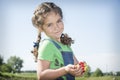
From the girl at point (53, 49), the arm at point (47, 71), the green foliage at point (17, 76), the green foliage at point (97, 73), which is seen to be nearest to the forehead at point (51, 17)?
the girl at point (53, 49)

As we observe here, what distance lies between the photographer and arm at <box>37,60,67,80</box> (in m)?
0.81

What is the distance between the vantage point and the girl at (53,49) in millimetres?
812

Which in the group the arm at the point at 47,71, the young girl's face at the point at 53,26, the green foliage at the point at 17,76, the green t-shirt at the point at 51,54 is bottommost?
the green foliage at the point at 17,76

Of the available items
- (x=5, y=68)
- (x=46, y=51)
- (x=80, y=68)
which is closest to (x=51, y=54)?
(x=46, y=51)

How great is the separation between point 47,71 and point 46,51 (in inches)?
3.2

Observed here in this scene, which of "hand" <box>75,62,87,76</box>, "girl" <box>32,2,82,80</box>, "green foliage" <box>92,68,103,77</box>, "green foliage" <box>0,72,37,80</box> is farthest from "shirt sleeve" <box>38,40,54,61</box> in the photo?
"green foliage" <box>92,68,103,77</box>

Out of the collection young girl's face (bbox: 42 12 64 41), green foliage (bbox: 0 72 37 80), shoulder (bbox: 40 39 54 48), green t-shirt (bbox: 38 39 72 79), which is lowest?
green foliage (bbox: 0 72 37 80)

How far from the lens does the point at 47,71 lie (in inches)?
31.7

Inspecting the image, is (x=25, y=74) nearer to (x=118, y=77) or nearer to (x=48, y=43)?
(x=48, y=43)

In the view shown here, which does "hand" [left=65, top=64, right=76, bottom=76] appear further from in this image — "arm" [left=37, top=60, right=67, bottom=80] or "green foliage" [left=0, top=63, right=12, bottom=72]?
→ "green foliage" [left=0, top=63, right=12, bottom=72]

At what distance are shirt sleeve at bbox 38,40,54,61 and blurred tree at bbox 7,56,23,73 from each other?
0.42 m

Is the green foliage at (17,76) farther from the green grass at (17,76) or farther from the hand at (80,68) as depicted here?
the hand at (80,68)

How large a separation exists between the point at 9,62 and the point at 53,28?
52cm

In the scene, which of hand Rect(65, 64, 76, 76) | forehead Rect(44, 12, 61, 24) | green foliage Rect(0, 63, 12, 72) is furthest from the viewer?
green foliage Rect(0, 63, 12, 72)
